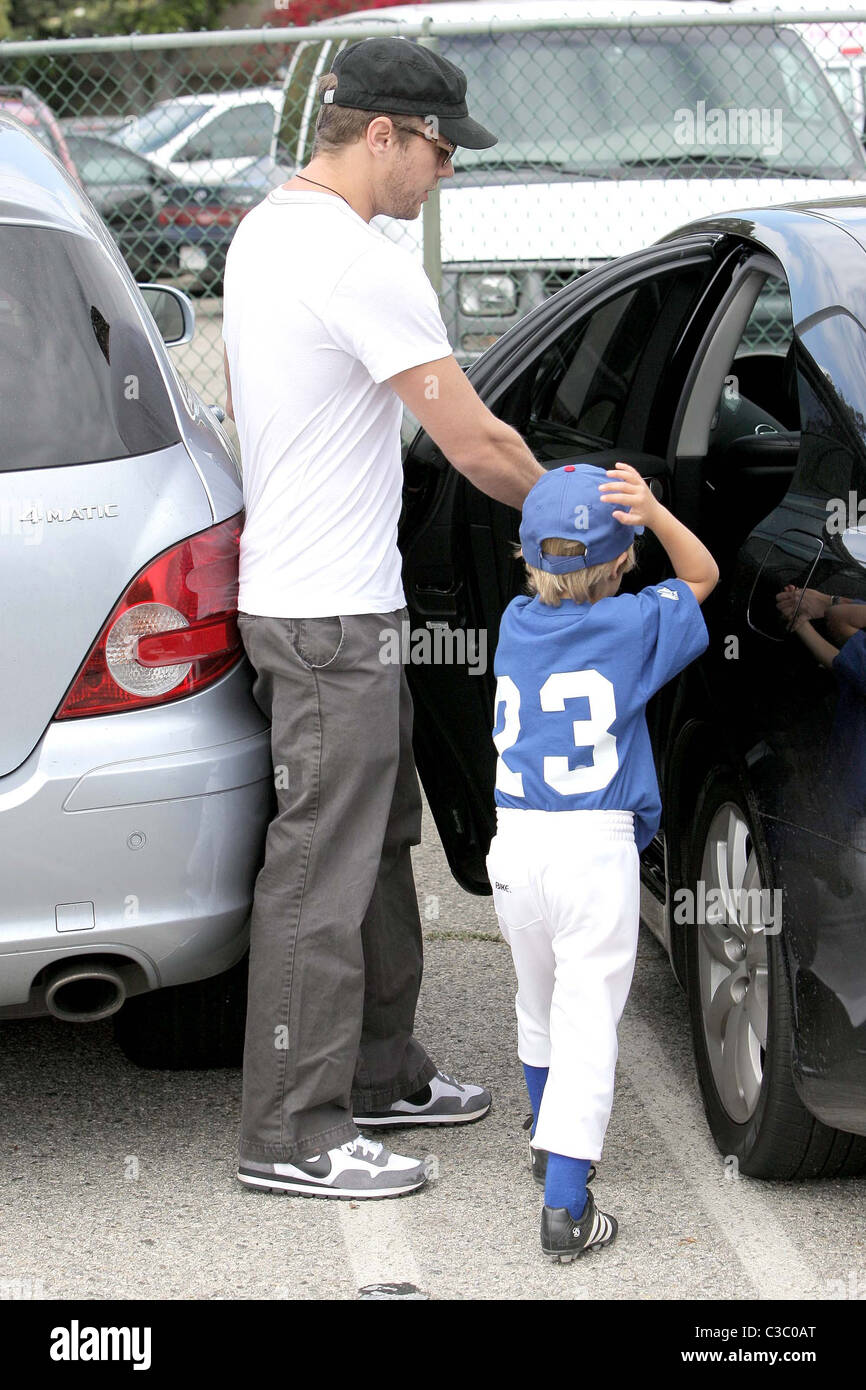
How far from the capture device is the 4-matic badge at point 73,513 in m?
2.71

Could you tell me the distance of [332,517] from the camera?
288cm

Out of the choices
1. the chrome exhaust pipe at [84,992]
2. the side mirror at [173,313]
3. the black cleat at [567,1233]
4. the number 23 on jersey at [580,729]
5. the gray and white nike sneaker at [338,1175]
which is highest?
the side mirror at [173,313]

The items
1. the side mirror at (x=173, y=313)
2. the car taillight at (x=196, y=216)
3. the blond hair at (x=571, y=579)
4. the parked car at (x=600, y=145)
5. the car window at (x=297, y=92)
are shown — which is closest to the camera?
the blond hair at (x=571, y=579)

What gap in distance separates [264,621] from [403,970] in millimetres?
798

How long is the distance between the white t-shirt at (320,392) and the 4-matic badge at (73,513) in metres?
0.29

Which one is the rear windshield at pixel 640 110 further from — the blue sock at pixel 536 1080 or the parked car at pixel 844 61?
the blue sock at pixel 536 1080

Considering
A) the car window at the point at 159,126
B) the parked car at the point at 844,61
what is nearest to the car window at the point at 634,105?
the parked car at the point at 844,61

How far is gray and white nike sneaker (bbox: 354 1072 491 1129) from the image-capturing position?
10.8 feet

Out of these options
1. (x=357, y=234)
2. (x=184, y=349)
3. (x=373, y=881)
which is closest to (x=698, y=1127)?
(x=373, y=881)

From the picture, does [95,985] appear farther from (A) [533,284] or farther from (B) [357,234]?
(A) [533,284]

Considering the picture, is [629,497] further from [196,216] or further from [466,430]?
[196,216]

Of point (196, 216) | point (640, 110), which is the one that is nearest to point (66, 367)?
point (640, 110)

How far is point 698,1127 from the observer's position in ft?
10.7

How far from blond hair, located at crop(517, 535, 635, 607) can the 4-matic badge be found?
711 millimetres
